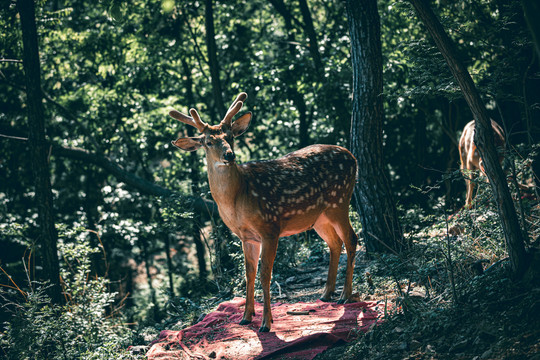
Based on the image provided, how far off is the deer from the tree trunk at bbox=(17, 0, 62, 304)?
2319 mm

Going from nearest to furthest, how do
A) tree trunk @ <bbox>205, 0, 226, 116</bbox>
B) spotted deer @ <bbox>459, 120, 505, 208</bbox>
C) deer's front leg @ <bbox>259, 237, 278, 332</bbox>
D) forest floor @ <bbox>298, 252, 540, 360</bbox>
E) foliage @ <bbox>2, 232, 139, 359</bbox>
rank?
forest floor @ <bbox>298, 252, 540, 360</bbox>, foliage @ <bbox>2, 232, 139, 359</bbox>, deer's front leg @ <bbox>259, 237, 278, 332</bbox>, spotted deer @ <bbox>459, 120, 505, 208</bbox>, tree trunk @ <bbox>205, 0, 226, 116</bbox>

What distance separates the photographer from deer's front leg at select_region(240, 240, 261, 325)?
591cm

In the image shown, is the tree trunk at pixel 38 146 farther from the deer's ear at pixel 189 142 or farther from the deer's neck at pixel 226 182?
the deer's neck at pixel 226 182

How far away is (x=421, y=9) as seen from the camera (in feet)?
14.9

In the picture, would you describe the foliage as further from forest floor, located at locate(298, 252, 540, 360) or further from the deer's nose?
forest floor, located at locate(298, 252, 540, 360)

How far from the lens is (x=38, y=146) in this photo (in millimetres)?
7184

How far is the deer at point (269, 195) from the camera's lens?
5738 millimetres

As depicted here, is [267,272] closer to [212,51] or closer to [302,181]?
[302,181]

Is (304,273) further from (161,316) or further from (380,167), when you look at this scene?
(161,316)

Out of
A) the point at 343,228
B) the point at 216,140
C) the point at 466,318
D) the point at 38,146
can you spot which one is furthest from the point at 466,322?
the point at 38,146

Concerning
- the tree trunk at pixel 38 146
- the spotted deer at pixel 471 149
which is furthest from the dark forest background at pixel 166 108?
the tree trunk at pixel 38 146

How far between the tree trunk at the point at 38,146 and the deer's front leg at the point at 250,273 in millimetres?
2872

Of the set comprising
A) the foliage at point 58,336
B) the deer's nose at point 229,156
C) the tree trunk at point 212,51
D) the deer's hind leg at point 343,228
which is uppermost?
the tree trunk at point 212,51

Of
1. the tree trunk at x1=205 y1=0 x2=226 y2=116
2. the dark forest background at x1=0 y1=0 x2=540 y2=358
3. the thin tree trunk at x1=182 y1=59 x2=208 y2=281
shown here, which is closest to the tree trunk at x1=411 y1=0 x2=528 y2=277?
the dark forest background at x1=0 y1=0 x2=540 y2=358
